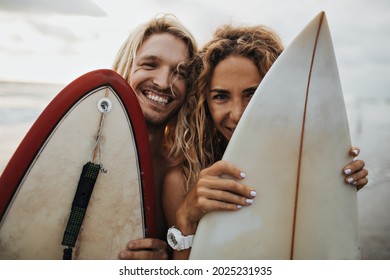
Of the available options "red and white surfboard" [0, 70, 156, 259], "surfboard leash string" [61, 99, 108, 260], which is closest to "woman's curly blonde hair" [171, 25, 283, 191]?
"red and white surfboard" [0, 70, 156, 259]

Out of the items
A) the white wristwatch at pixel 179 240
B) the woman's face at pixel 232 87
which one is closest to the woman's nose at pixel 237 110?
the woman's face at pixel 232 87

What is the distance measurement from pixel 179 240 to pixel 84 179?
0.44 meters

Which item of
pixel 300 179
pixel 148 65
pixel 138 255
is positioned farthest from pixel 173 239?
pixel 148 65

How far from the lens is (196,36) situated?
6.15 ft

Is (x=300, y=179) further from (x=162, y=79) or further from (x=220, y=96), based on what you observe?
(x=162, y=79)

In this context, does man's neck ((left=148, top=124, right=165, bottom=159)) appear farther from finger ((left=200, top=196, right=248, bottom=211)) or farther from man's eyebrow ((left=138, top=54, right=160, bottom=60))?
finger ((left=200, top=196, right=248, bottom=211))

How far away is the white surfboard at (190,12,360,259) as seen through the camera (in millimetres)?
1430

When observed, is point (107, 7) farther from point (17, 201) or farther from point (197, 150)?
point (17, 201)

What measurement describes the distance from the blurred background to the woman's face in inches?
10.6

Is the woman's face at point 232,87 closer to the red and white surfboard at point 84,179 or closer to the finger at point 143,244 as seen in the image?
the red and white surfboard at point 84,179

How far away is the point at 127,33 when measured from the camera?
1896 mm
